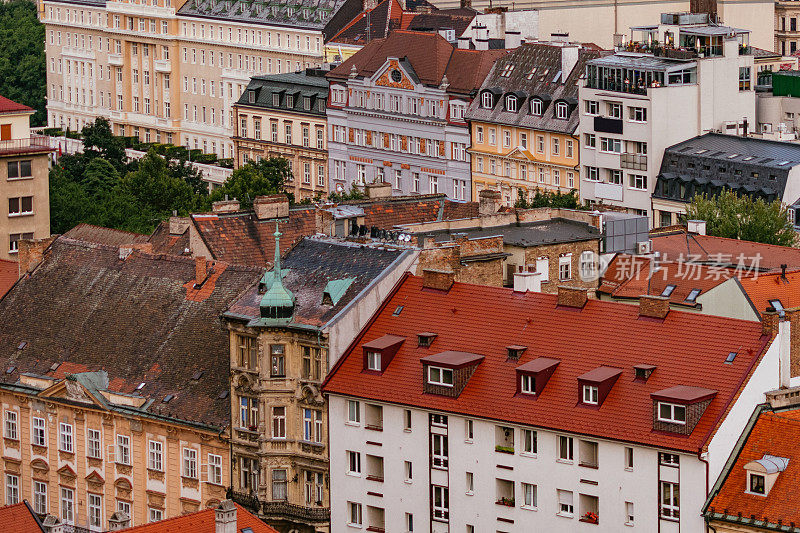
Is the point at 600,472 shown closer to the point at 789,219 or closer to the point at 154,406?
the point at 154,406

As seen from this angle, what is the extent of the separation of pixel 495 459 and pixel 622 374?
23.0 ft

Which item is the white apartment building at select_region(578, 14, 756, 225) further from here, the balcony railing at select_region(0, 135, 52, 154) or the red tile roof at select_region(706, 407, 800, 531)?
the red tile roof at select_region(706, 407, 800, 531)

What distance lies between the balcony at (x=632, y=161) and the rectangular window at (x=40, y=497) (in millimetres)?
78796

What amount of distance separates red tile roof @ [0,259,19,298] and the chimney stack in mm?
35414

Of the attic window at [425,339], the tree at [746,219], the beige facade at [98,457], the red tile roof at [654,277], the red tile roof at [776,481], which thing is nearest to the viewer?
the red tile roof at [776,481]

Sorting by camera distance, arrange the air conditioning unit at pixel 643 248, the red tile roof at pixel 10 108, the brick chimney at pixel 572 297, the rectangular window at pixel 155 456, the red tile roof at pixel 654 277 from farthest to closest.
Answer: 1. the red tile roof at pixel 10 108
2. the air conditioning unit at pixel 643 248
3. the red tile roof at pixel 654 277
4. the rectangular window at pixel 155 456
5. the brick chimney at pixel 572 297

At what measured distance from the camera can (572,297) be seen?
11475 cm

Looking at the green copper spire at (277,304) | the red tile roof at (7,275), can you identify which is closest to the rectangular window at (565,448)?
the green copper spire at (277,304)

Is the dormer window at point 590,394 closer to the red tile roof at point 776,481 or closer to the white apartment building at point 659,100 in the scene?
the red tile roof at point 776,481

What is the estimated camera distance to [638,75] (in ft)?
644

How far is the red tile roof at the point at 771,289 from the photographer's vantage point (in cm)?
12538

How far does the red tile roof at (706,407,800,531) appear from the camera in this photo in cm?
10294

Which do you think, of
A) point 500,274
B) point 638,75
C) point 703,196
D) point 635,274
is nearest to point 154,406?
point 500,274

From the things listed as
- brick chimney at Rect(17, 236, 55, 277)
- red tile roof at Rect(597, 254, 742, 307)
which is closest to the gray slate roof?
red tile roof at Rect(597, 254, 742, 307)
